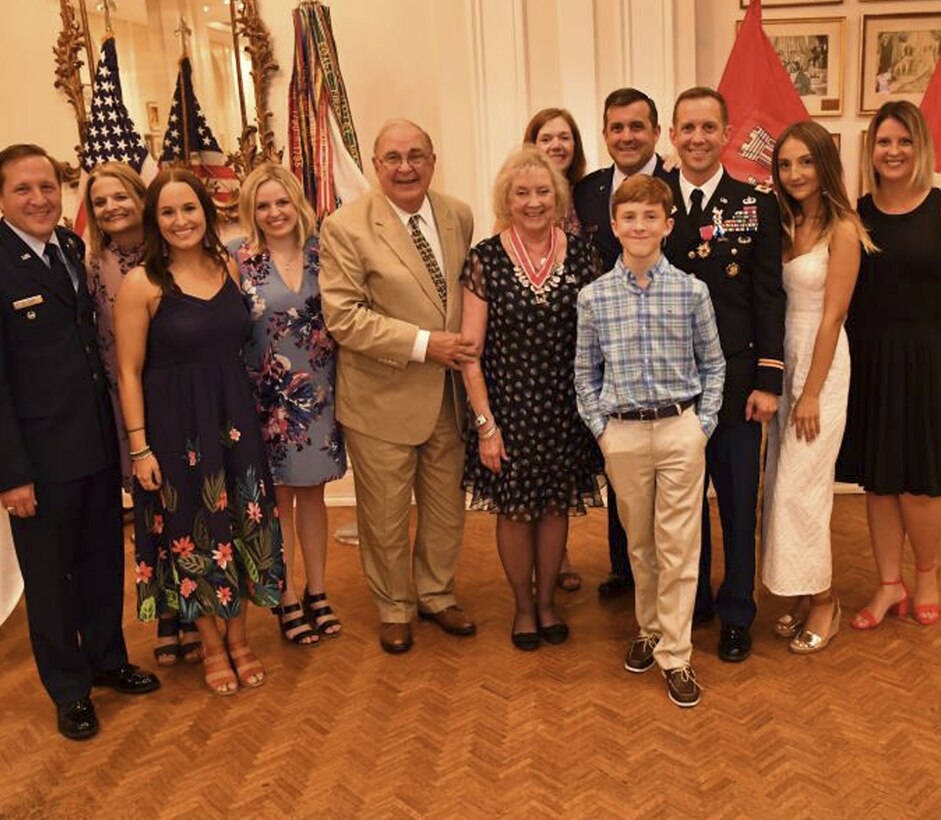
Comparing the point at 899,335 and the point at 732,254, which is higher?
the point at 732,254

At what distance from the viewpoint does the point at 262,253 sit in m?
3.02

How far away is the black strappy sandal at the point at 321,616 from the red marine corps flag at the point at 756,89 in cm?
277

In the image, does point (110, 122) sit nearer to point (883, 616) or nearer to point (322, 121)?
point (322, 121)

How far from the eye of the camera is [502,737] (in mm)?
2607

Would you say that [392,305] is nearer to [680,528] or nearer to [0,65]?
[680,528]

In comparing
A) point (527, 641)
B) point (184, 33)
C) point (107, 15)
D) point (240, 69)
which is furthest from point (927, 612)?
point (107, 15)

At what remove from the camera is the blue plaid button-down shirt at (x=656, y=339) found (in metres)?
2.60

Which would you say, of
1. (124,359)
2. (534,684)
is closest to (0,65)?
(124,359)

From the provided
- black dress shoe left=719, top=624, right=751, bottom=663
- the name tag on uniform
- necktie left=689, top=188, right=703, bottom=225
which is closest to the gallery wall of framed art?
necktie left=689, top=188, right=703, bottom=225

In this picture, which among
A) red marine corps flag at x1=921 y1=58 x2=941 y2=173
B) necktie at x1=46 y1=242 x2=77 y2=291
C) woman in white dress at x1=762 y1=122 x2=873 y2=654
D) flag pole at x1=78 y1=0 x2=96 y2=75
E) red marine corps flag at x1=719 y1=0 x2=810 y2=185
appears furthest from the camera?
flag pole at x1=78 y1=0 x2=96 y2=75

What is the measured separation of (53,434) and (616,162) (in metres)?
2.02

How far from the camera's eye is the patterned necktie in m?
2.96

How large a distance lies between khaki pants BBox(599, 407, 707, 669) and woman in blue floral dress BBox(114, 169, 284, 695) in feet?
3.74

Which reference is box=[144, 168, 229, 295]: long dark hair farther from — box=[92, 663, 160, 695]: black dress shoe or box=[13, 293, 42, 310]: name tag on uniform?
box=[92, 663, 160, 695]: black dress shoe
